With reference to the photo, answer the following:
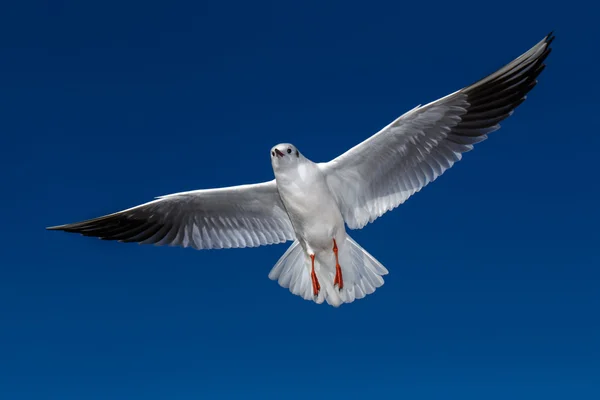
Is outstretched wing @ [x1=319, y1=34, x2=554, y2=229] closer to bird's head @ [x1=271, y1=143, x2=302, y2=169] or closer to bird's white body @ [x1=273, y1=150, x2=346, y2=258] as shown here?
bird's white body @ [x1=273, y1=150, x2=346, y2=258]

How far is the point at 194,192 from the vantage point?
7.98 metres

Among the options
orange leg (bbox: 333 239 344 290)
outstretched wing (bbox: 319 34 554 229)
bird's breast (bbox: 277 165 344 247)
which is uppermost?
outstretched wing (bbox: 319 34 554 229)

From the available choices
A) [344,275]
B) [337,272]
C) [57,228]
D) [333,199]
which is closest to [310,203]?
[333,199]

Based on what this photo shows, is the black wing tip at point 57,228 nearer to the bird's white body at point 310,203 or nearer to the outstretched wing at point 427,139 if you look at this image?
the bird's white body at point 310,203

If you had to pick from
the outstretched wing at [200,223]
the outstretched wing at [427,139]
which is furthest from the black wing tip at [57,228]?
the outstretched wing at [427,139]

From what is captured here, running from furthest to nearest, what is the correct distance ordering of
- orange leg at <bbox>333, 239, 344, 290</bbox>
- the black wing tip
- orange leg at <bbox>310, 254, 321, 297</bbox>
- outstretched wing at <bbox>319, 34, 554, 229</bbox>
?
the black wing tip
orange leg at <bbox>310, 254, 321, 297</bbox>
orange leg at <bbox>333, 239, 344, 290</bbox>
outstretched wing at <bbox>319, 34, 554, 229</bbox>

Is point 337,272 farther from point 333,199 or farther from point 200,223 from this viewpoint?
point 200,223

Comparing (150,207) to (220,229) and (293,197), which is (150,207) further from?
(293,197)

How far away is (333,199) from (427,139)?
3.52 ft

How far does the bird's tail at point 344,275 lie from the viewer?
7883 millimetres

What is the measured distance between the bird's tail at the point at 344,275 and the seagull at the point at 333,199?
1cm

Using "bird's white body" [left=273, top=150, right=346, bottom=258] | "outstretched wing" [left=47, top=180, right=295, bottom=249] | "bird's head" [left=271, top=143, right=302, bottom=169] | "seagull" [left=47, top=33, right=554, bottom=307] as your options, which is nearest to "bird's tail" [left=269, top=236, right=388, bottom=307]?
"seagull" [left=47, top=33, right=554, bottom=307]

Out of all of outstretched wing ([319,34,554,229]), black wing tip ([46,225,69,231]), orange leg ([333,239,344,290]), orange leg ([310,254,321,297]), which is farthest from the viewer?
black wing tip ([46,225,69,231])

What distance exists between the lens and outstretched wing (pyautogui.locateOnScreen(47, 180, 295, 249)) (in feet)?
26.9
